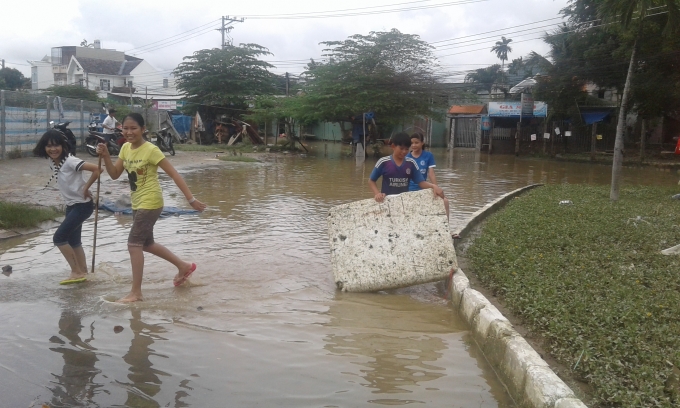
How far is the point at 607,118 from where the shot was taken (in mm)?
31844

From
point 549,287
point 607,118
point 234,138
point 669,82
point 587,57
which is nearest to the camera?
point 549,287

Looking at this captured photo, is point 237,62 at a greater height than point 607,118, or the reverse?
point 237,62

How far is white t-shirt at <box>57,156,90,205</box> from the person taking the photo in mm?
5828

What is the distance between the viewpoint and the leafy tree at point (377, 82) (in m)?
26.9

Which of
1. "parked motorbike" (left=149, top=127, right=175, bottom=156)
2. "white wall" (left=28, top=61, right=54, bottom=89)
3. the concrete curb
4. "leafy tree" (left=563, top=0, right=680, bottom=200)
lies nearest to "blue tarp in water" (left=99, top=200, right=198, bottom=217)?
the concrete curb

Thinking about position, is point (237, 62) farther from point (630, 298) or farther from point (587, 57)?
point (630, 298)

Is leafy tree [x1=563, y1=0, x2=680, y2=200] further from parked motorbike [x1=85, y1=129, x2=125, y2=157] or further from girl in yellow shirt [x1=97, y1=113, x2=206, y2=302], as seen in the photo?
parked motorbike [x1=85, y1=129, x2=125, y2=157]

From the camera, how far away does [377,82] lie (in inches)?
1065

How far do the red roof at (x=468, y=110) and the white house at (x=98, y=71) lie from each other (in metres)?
32.9

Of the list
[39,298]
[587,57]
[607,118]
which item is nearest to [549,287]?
[39,298]

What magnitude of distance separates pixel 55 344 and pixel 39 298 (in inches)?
49.3

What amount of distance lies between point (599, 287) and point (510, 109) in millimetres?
30746

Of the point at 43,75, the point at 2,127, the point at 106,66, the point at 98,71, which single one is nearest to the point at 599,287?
the point at 2,127

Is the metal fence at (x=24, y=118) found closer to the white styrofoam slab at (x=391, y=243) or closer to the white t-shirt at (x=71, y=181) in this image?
the white t-shirt at (x=71, y=181)
